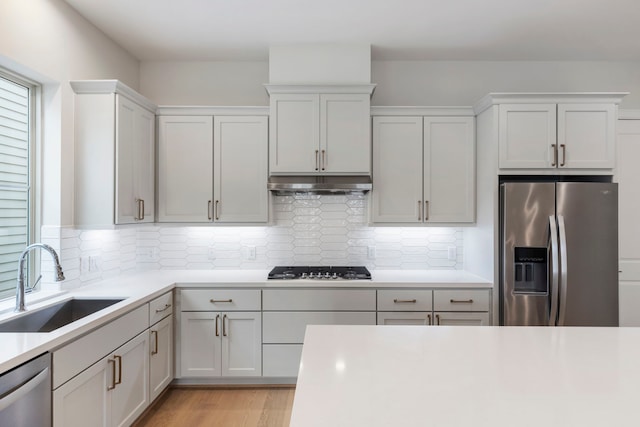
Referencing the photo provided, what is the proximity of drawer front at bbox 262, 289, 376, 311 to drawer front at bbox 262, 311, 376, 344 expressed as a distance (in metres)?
0.05

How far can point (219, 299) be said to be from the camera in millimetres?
3004

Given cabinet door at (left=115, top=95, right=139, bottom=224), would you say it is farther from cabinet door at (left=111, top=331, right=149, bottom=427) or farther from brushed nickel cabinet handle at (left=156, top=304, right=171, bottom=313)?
cabinet door at (left=111, top=331, right=149, bottom=427)

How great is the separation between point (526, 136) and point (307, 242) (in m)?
2.03

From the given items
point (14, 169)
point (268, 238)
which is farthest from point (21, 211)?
point (268, 238)

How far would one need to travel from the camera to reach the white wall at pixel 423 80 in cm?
355

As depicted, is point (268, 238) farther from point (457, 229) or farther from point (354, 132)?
point (457, 229)

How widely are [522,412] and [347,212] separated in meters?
2.67

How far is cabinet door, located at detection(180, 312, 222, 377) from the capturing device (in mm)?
3000

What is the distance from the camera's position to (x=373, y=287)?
118 inches

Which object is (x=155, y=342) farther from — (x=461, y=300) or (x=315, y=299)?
(x=461, y=300)

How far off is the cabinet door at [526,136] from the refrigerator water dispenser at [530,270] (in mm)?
658

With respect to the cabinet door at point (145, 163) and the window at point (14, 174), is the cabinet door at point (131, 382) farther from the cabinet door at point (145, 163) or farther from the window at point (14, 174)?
the cabinet door at point (145, 163)

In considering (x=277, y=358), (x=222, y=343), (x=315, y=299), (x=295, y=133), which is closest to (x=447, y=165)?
(x=295, y=133)

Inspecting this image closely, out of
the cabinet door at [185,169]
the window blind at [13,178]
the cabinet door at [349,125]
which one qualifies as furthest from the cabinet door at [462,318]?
the window blind at [13,178]
